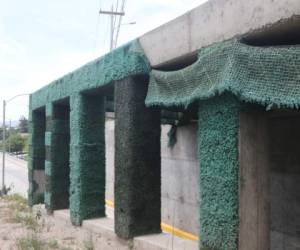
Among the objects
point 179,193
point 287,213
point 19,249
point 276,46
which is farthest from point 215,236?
point 179,193

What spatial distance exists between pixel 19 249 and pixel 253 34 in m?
5.37

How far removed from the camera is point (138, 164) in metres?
7.18

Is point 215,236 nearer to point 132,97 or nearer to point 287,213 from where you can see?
point 287,213

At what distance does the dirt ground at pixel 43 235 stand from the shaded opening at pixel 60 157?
57 cm

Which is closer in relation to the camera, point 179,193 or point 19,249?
point 19,249

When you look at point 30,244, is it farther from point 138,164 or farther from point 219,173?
point 219,173

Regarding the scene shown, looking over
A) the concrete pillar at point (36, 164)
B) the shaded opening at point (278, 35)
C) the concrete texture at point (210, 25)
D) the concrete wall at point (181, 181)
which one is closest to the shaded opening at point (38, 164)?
the concrete pillar at point (36, 164)

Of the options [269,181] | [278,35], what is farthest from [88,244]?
[278,35]

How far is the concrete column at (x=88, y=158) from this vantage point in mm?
9391

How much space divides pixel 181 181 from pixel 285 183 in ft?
11.7

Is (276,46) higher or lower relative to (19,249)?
higher

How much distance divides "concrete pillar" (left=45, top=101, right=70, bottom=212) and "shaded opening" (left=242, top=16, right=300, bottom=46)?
7.25 meters

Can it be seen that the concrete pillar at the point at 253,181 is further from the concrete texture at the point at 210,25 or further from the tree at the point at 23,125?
the tree at the point at 23,125

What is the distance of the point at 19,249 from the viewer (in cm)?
765
